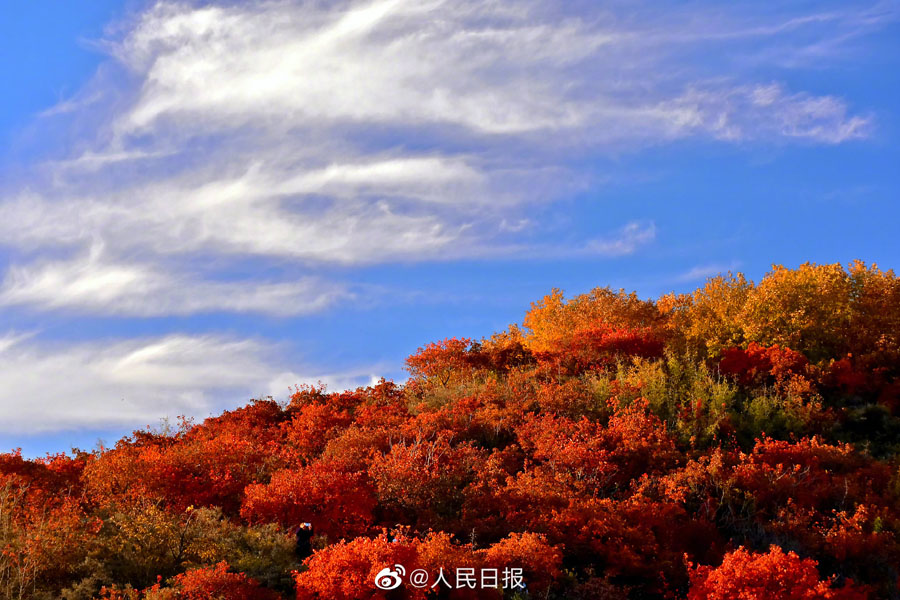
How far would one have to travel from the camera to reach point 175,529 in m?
17.7

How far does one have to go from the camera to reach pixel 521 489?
20.6 metres

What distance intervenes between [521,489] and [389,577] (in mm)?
7213

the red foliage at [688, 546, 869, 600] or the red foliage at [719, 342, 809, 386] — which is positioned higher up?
the red foliage at [719, 342, 809, 386]

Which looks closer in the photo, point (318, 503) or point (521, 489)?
point (318, 503)

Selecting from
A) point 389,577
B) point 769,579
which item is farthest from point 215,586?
point 769,579

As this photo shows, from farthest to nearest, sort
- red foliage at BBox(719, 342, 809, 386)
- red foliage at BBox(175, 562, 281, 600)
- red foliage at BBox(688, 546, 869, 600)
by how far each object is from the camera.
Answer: red foliage at BBox(719, 342, 809, 386) → red foliage at BBox(175, 562, 281, 600) → red foliage at BBox(688, 546, 869, 600)

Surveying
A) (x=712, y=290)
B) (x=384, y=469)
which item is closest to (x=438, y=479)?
(x=384, y=469)

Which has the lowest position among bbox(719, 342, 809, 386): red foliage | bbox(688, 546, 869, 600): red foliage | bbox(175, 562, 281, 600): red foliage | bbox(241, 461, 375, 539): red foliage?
bbox(688, 546, 869, 600): red foliage

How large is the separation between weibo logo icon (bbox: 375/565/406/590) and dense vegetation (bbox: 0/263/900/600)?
19 cm

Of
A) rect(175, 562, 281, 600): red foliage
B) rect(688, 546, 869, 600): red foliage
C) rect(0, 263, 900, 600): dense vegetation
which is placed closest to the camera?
rect(688, 546, 869, 600): red foliage

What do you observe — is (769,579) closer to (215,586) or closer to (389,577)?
(389,577)

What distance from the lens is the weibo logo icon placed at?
1395cm

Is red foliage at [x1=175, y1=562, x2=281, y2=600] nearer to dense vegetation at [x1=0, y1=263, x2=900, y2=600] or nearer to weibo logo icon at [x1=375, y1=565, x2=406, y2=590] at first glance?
dense vegetation at [x1=0, y1=263, x2=900, y2=600]

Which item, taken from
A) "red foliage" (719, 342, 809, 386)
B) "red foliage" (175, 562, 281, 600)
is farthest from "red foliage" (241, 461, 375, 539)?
"red foliage" (719, 342, 809, 386)
